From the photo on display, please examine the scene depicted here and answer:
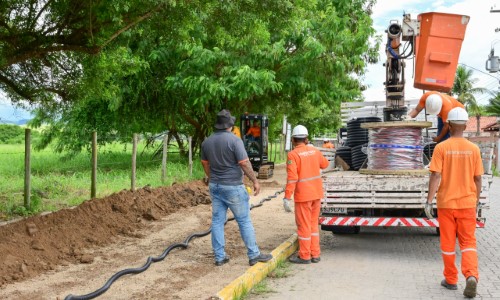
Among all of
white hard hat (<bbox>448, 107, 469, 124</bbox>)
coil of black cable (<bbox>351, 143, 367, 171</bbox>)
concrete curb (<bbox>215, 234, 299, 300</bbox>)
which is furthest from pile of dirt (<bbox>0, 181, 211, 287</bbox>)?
white hard hat (<bbox>448, 107, 469, 124</bbox>)

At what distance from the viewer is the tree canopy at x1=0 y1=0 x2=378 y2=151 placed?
1007 cm

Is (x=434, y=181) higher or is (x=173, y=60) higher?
(x=173, y=60)

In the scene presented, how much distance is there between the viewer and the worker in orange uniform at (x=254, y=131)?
23.5 m

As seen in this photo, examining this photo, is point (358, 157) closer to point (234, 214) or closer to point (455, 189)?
point (234, 214)

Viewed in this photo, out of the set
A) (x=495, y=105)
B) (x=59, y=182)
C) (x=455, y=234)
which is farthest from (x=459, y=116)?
(x=495, y=105)

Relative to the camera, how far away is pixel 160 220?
37.7 feet

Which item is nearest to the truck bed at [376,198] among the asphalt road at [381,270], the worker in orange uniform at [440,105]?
the asphalt road at [381,270]

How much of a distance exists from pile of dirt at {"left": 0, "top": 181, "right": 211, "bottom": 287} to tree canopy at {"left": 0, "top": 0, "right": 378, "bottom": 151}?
2710 millimetres

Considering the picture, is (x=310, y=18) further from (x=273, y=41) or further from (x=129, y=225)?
(x=129, y=225)

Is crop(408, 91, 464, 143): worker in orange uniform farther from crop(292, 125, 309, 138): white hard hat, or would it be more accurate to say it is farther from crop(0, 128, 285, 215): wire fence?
crop(0, 128, 285, 215): wire fence

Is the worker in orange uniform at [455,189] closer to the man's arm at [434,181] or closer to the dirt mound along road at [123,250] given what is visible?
the man's arm at [434,181]

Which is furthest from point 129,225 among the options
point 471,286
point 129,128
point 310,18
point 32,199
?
point 129,128

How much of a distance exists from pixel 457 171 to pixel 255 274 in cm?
262

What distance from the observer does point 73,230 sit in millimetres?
9156
